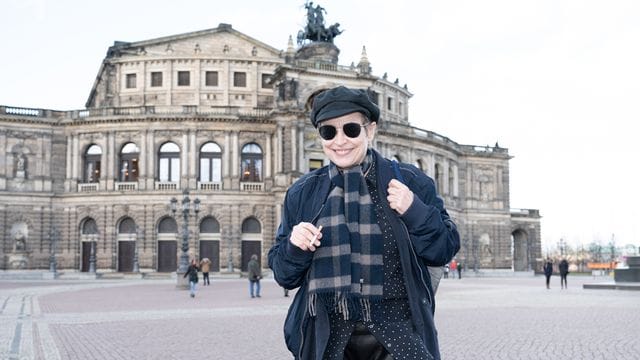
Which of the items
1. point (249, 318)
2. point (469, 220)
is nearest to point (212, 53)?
point (469, 220)

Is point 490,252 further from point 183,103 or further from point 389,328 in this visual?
point 389,328

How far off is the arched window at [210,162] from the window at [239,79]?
Result: 8.58m

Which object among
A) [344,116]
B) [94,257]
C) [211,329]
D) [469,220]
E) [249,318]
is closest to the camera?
[344,116]

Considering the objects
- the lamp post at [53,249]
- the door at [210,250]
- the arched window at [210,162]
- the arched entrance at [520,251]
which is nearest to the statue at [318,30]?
the arched window at [210,162]

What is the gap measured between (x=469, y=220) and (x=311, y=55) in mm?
22062

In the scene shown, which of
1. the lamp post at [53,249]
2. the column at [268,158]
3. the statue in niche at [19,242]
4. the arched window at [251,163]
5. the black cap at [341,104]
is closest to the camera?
the black cap at [341,104]

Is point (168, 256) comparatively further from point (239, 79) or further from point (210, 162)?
point (239, 79)

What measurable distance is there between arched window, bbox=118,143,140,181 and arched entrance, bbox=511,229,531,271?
39.0m

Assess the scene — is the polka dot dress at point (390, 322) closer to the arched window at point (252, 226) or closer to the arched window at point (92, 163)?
the arched window at point (252, 226)

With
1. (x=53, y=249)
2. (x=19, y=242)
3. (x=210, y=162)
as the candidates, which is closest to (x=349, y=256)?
(x=210, y=162)

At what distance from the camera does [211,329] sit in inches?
591

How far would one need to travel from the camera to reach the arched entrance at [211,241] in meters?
53.9

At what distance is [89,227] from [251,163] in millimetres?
12728

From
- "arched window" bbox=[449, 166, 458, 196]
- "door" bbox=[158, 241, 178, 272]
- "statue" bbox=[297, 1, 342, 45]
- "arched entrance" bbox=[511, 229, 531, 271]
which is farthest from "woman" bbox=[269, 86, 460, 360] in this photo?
"arched entrance" bbox=[511, 229, 531, 271]
